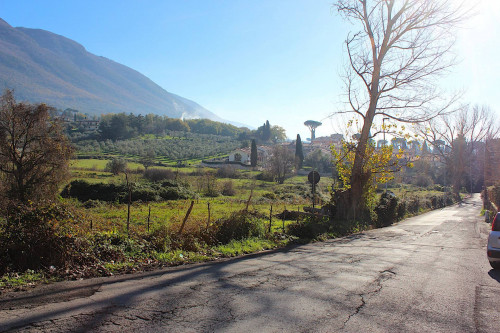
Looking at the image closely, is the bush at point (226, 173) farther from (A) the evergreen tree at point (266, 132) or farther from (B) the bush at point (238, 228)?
(A) the evergreen tree at point (266, 132)

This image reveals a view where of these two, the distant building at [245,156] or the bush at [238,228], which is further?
the distant building at [245,156]

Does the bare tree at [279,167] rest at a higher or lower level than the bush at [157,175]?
higher

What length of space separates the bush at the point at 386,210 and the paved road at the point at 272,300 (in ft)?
41.8

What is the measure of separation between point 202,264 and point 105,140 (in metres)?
105

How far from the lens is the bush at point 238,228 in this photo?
10.5 meters

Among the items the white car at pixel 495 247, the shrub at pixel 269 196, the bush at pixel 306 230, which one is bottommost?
A: the shrub at pixel 269 196

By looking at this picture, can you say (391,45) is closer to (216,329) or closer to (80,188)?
(216,329)

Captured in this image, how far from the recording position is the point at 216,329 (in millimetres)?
3959

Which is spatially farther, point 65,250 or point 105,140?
point 105,140

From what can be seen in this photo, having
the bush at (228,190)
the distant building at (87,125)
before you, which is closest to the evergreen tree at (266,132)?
the distant building at (87,125)

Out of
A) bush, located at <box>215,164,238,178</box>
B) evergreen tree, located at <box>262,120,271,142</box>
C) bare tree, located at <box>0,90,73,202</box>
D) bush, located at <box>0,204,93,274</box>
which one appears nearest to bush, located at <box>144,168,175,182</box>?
bush, located at <box>215,164,238,178</box>

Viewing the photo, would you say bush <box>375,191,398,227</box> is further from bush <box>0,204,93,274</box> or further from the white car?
bush <box>0,204,93,274</box>

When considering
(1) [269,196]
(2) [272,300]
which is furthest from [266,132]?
(2) [272,300]

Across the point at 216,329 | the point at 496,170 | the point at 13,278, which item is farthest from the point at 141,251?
the point at 496,170
